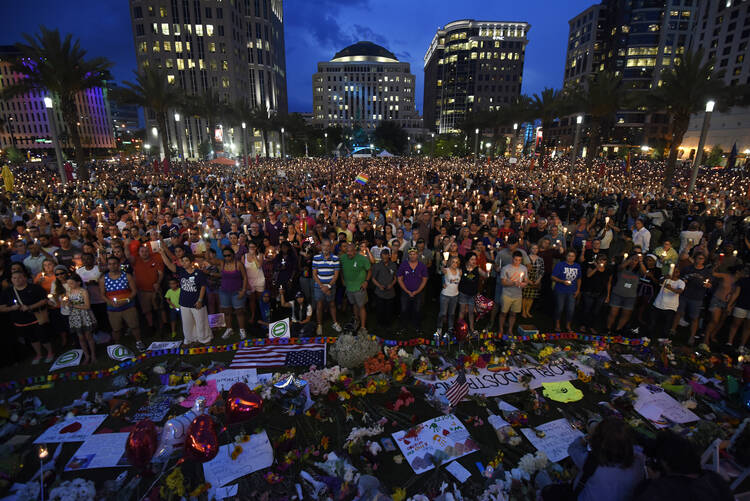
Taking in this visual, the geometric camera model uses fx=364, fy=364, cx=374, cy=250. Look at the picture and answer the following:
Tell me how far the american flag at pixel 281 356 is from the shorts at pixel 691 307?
22.4 feet

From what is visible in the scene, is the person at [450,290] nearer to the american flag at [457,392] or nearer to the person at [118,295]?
the american flag at [457,392]

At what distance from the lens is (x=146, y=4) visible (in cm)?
7506

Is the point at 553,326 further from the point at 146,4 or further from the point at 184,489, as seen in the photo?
the point at 146,4

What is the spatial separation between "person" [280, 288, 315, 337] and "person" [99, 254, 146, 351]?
2.67 metres

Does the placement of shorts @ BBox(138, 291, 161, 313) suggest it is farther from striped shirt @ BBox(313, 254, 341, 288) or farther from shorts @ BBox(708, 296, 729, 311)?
shorts @ BBox(708, 296, 729, 311)

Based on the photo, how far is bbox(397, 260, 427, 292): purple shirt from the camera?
715cm

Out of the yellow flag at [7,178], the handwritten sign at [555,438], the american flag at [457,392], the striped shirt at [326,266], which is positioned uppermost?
the yellow flag at [7,178]

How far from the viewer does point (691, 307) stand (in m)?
6.85

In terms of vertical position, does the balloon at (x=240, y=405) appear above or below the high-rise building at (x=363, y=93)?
below

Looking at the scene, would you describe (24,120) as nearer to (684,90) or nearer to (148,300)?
(148,300)

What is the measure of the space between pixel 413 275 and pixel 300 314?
2.43m

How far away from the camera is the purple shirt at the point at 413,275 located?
23.5 feet

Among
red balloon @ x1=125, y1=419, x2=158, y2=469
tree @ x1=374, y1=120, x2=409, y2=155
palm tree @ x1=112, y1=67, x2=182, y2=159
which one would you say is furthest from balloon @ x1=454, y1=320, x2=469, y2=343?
tree @ x1=374, y1=120, x2=409, y2=155

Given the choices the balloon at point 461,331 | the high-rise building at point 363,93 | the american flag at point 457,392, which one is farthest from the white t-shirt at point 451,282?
the high-rise building at point 363,93
